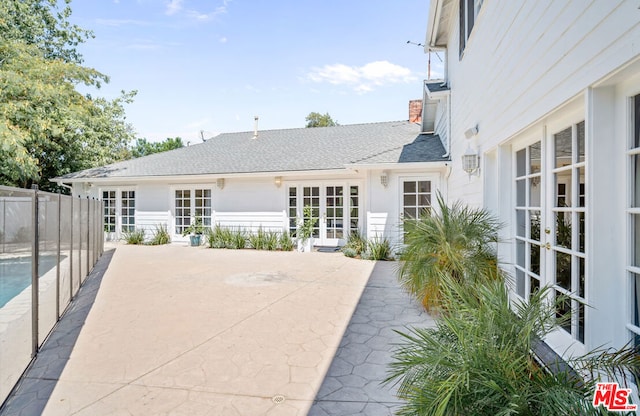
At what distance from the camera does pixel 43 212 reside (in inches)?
163

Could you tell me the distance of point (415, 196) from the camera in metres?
10.3

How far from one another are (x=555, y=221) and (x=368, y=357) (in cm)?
220

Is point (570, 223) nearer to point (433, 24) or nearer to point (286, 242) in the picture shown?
point (433, 24)

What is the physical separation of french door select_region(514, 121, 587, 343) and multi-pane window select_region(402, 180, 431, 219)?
5.82 meters

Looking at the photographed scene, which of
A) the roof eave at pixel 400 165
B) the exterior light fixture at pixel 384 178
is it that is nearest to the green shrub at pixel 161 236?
the roof eave at pixel 400 165

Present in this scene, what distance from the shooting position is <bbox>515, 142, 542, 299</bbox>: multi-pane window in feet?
12.2

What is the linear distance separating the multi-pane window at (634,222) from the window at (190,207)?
1272 centimetres

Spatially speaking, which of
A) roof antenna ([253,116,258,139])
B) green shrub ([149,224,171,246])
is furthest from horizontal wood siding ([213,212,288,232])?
roof antenna ([253,116,258,139])

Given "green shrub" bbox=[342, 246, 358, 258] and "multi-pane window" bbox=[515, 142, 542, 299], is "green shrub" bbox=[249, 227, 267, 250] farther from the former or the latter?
"multi-pane window" bbox=[515, 142, 542, 299]

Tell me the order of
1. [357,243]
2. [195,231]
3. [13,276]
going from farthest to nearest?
[195,231], [357,243], [13,276]

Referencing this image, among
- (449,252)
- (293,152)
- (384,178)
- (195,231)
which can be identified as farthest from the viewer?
(293,152)

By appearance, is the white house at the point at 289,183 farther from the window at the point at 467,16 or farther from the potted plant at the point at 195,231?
the window at the point at 467,16

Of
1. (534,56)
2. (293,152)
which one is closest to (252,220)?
(293,152)

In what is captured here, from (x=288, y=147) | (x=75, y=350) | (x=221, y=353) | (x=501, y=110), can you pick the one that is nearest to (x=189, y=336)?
(x=221, y=353)
